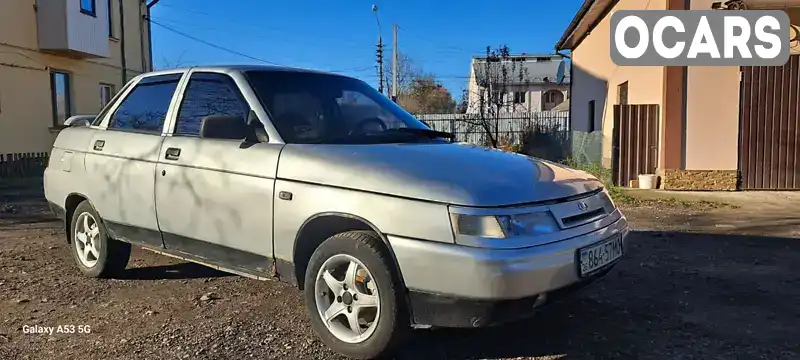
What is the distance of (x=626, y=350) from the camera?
3422mm

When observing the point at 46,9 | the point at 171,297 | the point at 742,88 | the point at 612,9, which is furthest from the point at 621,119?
the point at 46,9

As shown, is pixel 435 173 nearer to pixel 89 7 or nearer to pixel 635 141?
pixel 635 141

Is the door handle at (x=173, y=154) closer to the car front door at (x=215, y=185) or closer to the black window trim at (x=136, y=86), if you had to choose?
the car front door at (x=215, y=185)

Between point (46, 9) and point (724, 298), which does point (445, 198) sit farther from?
point (46, 9)

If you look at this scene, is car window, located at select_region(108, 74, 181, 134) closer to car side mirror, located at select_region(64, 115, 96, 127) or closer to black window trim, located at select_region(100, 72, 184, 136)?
black window trim, located at select_region(100, 72, 184, 136)

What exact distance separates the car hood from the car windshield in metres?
0.25

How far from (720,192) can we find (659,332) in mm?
8063

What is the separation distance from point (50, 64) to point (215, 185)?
14.0 metres

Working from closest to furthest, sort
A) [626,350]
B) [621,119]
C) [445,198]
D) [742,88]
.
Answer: [445,198] → [626,350] → [742,88] → [621,119]

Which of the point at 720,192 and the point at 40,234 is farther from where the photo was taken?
the point at 720,192

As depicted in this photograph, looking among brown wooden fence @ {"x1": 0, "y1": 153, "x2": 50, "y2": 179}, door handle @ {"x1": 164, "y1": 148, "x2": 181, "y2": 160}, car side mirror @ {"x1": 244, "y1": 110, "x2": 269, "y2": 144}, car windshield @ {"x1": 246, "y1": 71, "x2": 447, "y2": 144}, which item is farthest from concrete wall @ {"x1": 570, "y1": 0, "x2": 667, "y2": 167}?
brown wooden fence @ {"x1": 0, "y1": 153, "x2": 50, "y2": 179}

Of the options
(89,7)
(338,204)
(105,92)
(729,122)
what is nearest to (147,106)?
(338,204)

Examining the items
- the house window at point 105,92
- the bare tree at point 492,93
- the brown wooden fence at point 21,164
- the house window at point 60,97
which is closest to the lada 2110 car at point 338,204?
the brown wooden fence at point 21,164

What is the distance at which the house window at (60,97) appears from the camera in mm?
15438
